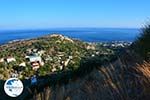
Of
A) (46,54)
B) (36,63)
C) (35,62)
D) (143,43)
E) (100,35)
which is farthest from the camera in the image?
(100,35)

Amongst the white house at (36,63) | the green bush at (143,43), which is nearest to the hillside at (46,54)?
the white house at (36,63)

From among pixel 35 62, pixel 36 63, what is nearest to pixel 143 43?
pixel 36 63

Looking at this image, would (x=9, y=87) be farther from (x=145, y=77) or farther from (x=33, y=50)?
(x=33, y=50)

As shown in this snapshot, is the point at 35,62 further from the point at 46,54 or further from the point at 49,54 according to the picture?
the point at 49,54

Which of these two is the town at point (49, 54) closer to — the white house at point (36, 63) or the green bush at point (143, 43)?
the white house at point (36, 63)

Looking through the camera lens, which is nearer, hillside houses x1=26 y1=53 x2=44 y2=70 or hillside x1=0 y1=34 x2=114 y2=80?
hillside houses x1=26 y1=53 x2=44 y2=70

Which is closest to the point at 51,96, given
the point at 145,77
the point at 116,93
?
the point at 116,93

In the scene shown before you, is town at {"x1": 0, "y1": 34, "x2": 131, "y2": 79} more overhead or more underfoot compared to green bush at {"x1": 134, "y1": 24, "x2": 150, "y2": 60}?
more underfoot

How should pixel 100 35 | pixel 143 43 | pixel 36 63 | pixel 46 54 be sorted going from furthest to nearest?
pixel 100 35 → pixel 46 54 → pixel 36 63 → pixel 143 43

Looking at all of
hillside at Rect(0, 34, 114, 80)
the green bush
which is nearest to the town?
hillside at Rect(0, 34, 114, 80)

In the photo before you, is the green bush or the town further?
the town

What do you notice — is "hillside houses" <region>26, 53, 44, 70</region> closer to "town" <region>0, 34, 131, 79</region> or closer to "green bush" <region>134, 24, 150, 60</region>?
"town" <region>0, 34, 131, 79</region>

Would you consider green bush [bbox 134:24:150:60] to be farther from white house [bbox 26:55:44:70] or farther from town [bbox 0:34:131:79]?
white house [bbox 26:55:44:70]
